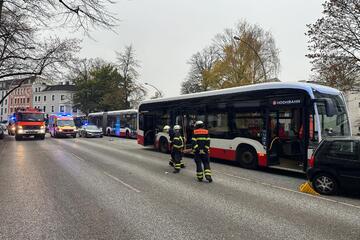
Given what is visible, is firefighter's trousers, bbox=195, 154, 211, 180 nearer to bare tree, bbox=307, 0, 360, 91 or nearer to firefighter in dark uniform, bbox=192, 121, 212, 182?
firefighter in dark uniform, bbox=192, 121, 212, 182

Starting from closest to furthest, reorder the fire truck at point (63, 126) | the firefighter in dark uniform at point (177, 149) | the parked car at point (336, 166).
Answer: the parked car at point (336, 166), the firefighter in dark uniform at point (177, 149), the fire truck at point (63, 126)

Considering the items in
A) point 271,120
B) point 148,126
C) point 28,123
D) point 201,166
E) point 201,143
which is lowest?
point 201,166

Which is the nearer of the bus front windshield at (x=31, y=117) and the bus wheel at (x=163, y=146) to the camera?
the bus wheel at (x=163, y=146)

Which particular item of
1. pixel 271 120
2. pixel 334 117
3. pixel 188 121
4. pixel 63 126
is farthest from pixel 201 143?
pixel 63 126

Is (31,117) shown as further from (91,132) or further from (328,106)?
(328,106)

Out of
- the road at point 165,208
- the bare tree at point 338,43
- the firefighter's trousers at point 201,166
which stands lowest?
the road at point 165,208

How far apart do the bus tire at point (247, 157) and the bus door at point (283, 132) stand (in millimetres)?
735

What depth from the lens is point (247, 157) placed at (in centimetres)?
1238

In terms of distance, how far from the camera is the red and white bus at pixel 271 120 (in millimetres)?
10250

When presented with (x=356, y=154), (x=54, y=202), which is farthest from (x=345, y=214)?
(x=54, y=202)

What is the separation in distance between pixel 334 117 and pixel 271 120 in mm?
1993

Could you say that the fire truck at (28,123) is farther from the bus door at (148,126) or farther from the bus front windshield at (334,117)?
the bus front windshield at (334,117)

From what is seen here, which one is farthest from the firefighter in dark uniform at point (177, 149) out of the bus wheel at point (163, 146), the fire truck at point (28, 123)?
the fire truck at point (28, 123)

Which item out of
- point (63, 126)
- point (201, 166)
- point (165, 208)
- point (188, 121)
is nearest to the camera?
point (165, 208)
